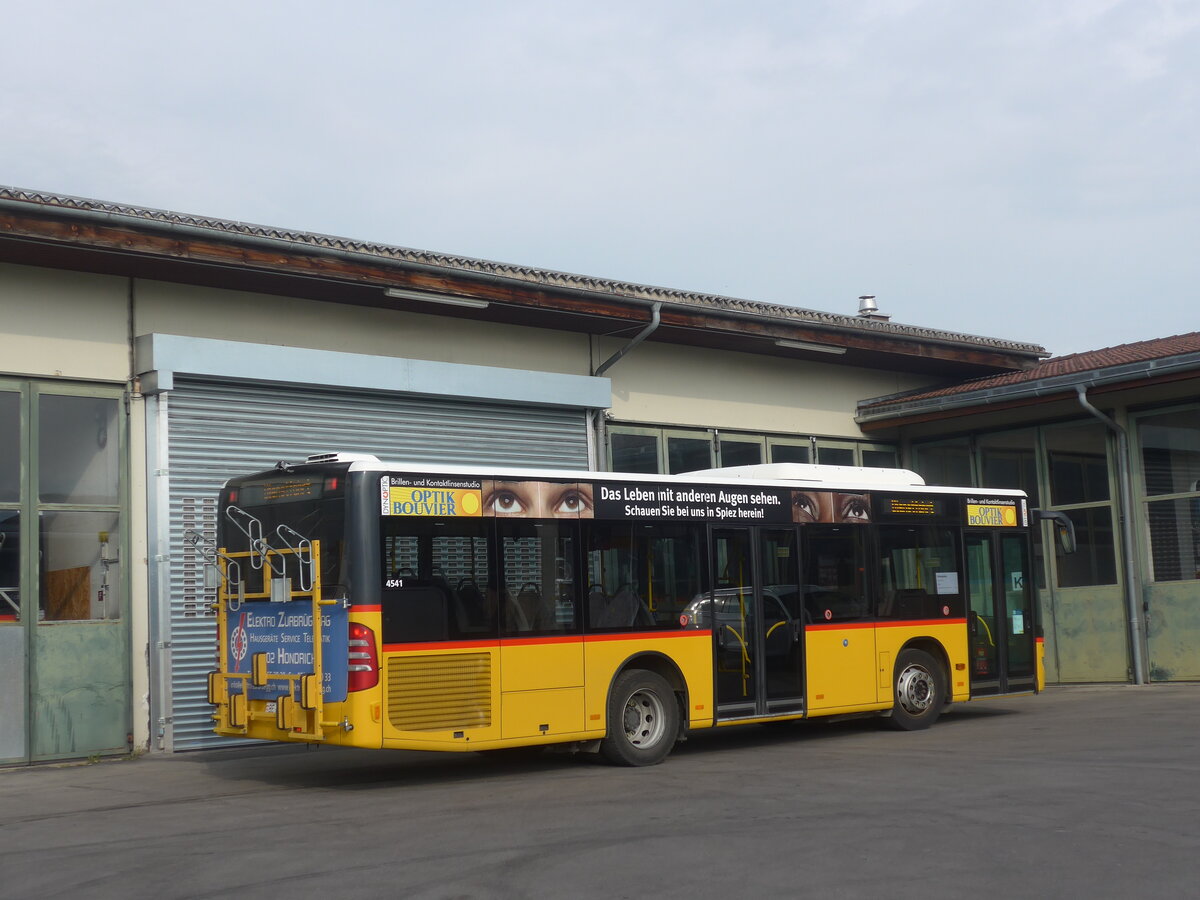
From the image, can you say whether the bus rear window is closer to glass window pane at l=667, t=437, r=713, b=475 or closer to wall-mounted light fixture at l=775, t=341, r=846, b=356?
glass window pane at l=667, t=437, r=713, b=475

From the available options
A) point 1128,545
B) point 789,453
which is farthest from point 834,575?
point 1128,545

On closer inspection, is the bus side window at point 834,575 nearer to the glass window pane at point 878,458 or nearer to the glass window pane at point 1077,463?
the glass window pane at point 1077,463

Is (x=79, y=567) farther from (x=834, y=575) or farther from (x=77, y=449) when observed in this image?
(x=834, y=575)

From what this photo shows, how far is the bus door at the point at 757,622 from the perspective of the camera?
13336mm

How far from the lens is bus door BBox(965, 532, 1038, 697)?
1584 cm

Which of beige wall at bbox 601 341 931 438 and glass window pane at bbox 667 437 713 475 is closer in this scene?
beige wall at bbox 601 341 931 438

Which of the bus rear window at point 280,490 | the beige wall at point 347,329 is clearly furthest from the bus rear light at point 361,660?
the beige wall at point 347,329

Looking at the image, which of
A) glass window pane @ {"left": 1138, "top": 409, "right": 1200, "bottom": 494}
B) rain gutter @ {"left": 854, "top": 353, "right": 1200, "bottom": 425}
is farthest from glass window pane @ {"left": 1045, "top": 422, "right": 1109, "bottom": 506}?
rain gutter @ {"left": 854, "top": 353, "right": 1200, "bottom": 425}

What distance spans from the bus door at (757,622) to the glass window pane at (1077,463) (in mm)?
8429

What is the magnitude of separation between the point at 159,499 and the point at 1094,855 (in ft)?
33.7

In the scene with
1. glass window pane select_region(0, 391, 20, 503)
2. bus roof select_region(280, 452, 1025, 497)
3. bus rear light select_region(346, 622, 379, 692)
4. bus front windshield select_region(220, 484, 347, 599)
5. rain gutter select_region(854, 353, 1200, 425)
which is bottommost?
bus rear light select_region(346, 622, 379, 692)

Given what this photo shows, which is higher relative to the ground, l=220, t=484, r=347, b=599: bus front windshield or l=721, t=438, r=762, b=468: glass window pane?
l=721, t=438, r=762, b=468: glass window pane

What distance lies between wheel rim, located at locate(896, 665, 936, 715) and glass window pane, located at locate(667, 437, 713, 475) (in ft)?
18.3

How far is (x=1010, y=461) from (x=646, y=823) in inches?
577
